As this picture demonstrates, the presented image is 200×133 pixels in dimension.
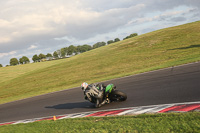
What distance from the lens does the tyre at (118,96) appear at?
30.3ft

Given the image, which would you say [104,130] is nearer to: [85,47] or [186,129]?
[186,129]

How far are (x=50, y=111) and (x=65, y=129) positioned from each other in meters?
4.70

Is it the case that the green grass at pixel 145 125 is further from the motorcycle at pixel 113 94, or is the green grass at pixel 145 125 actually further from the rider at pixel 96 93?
the motorcycle at pixel 113 94

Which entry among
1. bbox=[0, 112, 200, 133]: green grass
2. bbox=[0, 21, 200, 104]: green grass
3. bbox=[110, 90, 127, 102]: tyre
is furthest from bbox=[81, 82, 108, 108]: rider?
bbox=[0, 21, 200, 104]: green grass

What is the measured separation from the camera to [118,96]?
944 centimetres

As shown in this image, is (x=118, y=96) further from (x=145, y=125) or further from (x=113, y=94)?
(x=145, y=125)

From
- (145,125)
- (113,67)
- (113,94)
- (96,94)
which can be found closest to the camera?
(145,125)

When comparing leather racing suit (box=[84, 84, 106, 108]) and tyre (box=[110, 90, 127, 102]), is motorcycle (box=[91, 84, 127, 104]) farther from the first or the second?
leather racing suit (box=[84, 84, 106, 108])

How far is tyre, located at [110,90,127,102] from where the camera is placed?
9230 mm

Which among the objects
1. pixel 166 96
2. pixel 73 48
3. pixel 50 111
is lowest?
pixel 50 111

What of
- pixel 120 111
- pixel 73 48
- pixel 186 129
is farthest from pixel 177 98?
pixel 73 48

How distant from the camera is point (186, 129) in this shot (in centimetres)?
445

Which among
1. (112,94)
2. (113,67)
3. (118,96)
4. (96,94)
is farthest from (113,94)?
(113,67)

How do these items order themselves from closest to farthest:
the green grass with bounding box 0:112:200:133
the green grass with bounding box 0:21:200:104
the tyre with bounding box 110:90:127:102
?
the green grass with bounding box 0:112:200:133 < the tyre with bounding box 110:90:127:102 < the green grass with bounding box 0:21:200:104
